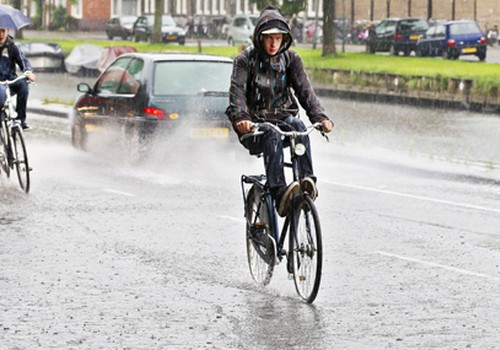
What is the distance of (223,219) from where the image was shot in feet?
38.1

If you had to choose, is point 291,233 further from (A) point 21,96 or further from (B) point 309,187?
(A) point 21,96

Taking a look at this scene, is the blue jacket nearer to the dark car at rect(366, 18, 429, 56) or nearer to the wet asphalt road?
the wet asphalt road

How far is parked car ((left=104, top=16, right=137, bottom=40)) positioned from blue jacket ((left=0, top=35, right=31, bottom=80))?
223 feet

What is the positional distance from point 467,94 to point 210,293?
2178 cm

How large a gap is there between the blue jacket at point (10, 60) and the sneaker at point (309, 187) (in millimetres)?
6925

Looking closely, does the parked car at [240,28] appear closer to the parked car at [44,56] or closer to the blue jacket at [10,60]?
the parked car at [44,56]

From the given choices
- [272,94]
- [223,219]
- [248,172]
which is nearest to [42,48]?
[248,172]

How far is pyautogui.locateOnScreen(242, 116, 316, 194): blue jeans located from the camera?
7996 mm

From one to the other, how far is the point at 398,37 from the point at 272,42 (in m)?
50.5

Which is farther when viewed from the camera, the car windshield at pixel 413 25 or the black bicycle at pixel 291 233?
the car windshield at pixel 413 25

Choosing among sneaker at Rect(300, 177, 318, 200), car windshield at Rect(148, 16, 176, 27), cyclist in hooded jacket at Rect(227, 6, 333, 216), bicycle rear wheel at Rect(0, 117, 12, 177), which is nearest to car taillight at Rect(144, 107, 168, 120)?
bicycle rear wheel at Rect(0, 117, 12, 177)

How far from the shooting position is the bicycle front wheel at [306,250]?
300 inches

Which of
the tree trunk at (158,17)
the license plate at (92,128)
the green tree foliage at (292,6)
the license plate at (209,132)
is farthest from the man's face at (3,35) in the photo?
the tree trunk at (158,17)

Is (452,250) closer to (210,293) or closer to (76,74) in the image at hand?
(210,293)
